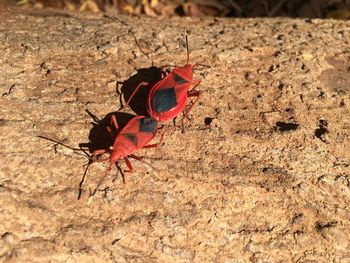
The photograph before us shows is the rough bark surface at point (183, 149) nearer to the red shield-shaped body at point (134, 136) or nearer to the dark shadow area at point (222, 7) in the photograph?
the red shield-shaped body at point (134, 136)

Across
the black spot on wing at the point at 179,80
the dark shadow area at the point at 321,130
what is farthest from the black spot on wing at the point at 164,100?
the dark shadow area at the point at 321,130

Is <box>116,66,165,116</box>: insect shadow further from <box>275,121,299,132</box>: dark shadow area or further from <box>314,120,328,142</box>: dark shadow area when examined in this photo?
<box>314,120,328,142</box>: dark shadow area

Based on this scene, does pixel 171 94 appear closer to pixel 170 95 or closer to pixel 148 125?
pixel 170 95

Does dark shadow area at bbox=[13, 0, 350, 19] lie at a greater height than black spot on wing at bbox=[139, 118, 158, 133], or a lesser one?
greater

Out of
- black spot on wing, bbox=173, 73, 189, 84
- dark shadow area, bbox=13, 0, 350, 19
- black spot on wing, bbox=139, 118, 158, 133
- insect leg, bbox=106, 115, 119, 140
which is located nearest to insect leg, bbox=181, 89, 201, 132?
black spot on wing, bbox=173, 73, 189, 84

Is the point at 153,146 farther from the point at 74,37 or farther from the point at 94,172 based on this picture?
the point at 74,37

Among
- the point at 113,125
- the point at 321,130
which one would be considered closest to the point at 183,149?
the point at 113,125
